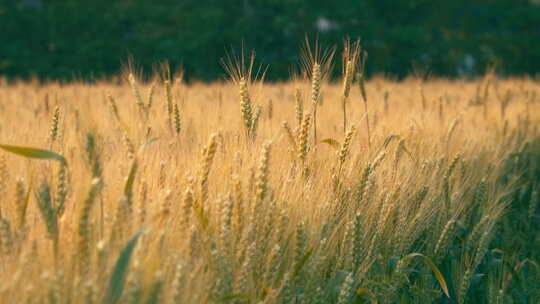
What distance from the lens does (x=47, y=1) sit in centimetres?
1505

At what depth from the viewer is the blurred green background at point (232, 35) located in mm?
13539

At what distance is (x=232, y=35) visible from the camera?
14102mm

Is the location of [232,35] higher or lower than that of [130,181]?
higher

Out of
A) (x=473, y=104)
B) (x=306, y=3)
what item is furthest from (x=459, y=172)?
(x=306, y=3)

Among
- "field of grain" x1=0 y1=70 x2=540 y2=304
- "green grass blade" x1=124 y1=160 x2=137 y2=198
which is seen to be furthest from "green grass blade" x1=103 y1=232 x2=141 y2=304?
"green grass blade" x1=124 y1=160 x2=137 y2=198

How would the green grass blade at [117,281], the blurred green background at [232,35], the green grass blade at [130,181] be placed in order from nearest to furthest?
1. the green grass blade at [117,281]
2. the green grass blade at [130,181]
3. the blurred green background at [232,35]

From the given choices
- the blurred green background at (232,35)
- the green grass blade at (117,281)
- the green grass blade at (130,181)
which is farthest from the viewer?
the blurred green background at (232,35)

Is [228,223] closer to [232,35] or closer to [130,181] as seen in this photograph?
[130,181]

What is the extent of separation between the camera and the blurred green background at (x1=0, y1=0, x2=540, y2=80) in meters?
13.5

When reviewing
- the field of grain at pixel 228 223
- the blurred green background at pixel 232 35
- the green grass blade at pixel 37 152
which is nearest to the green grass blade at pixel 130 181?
the field of grain at pixel 228 223

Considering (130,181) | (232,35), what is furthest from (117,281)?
(232,35)

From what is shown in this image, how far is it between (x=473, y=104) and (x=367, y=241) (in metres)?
4.29

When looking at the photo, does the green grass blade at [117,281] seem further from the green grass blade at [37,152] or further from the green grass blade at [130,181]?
the green grass blade at [37,152]

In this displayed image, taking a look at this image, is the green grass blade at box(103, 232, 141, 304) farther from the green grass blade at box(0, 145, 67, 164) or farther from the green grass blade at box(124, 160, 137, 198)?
the green grass blade at box(0, 145, 67, 164)
